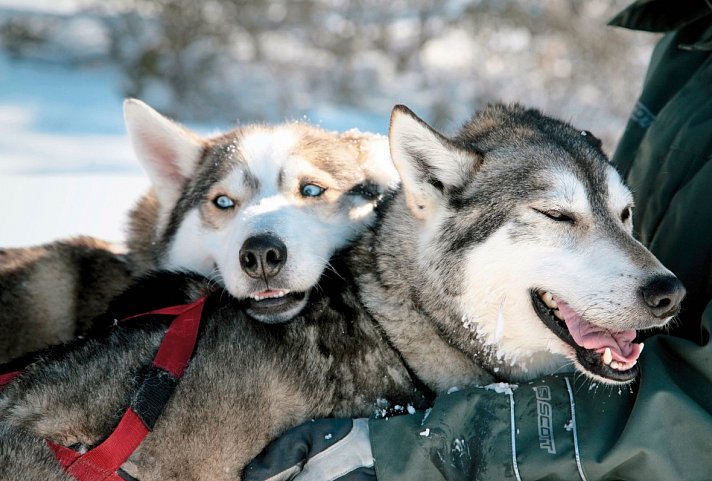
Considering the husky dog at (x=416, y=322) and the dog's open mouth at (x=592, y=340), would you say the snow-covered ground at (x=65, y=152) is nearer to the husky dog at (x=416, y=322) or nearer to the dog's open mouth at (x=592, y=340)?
the husky dog at (x=416, y=322)

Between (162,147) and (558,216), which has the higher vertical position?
(558,216)

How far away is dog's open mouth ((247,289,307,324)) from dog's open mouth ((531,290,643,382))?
32.7 inches

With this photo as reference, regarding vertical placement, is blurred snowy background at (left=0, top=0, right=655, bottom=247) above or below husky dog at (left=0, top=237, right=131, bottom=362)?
below

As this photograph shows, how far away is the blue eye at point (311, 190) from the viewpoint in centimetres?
307

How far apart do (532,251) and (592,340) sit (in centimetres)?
34

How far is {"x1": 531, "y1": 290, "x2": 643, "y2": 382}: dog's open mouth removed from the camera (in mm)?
2227

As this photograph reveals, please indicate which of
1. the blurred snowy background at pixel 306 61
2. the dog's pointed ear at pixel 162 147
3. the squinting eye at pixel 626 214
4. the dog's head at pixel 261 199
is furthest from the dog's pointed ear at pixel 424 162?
the blurred snowy background at pixel 306 61

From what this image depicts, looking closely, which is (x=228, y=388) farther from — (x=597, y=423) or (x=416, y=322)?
(x=597, y=423)

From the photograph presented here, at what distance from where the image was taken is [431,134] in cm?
245

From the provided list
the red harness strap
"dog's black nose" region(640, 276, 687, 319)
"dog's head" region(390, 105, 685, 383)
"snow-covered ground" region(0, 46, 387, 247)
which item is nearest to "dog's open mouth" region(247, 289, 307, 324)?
the red harness strap

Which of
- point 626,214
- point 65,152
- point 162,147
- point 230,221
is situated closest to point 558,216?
point 626,214

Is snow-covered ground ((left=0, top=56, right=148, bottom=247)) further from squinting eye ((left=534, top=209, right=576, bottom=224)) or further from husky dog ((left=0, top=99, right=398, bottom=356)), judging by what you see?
squinting eye ((left=534, top=209, right=576, bottom=224))

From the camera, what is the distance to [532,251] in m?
2.34

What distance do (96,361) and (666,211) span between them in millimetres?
2146
